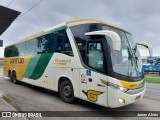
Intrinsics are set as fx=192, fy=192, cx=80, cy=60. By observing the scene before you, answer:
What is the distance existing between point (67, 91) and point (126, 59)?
2805 mm

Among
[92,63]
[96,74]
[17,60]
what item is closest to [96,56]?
[92,63]

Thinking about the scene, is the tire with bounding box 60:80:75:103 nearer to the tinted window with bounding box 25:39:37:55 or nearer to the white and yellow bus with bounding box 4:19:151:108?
the white and yellow bus with bounding box 4:19:151:108

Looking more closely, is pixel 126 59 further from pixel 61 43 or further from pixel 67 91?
pixel 61 43

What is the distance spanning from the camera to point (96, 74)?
6359 mm

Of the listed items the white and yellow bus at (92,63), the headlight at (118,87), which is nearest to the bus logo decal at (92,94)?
the white and yellow bus at (92,63)

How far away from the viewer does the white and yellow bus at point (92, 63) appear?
19.6 ft

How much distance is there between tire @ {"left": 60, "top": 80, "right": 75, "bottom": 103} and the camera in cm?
768

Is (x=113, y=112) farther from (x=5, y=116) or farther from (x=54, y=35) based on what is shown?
→ (x=54, y=35)

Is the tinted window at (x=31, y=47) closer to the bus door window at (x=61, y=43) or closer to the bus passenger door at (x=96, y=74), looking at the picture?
the bus door window at (x=61, y=43)

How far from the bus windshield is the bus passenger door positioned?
15.9 inches

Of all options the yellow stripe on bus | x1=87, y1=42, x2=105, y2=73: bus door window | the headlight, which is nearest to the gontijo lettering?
x1=87, y1=42, x2=105, y2=73: bus door window

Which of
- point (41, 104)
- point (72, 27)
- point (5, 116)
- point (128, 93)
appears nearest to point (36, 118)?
point (5, 116)

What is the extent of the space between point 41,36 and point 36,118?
5.52m

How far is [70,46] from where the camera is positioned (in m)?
7.57
